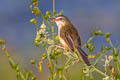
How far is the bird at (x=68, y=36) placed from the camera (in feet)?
15.0

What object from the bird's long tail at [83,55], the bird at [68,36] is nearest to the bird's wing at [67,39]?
the bird at [68,36]

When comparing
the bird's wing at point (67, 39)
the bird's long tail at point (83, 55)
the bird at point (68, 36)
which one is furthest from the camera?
the bird's wing at point (67, 39)

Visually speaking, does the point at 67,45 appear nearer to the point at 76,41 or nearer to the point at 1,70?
the point at 76,41

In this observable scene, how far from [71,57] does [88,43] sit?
7.0 inches

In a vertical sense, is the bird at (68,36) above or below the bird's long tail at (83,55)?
above

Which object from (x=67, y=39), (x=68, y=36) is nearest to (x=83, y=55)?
(x=67, y=39)

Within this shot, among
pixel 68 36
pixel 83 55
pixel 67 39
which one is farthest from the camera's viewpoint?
pixel 68 36

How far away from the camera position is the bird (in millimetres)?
4563

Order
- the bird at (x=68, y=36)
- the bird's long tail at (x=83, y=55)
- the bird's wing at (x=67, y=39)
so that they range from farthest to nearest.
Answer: the bird's wing at (x=67, y=39)
the bird at (x=68, y=36)
the bird's long tail at (x=83, y=55)

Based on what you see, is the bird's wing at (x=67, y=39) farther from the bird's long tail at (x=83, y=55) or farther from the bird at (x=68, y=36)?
the bird's long tail at (x=83, y=55)

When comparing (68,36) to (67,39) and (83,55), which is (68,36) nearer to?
(67,39)

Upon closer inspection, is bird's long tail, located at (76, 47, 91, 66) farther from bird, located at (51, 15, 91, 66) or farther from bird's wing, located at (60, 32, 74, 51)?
bird's wing, located at (60, 32, 74, 51)

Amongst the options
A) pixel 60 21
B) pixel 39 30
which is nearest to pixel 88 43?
pixel 39 30

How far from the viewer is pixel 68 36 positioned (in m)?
4.94
